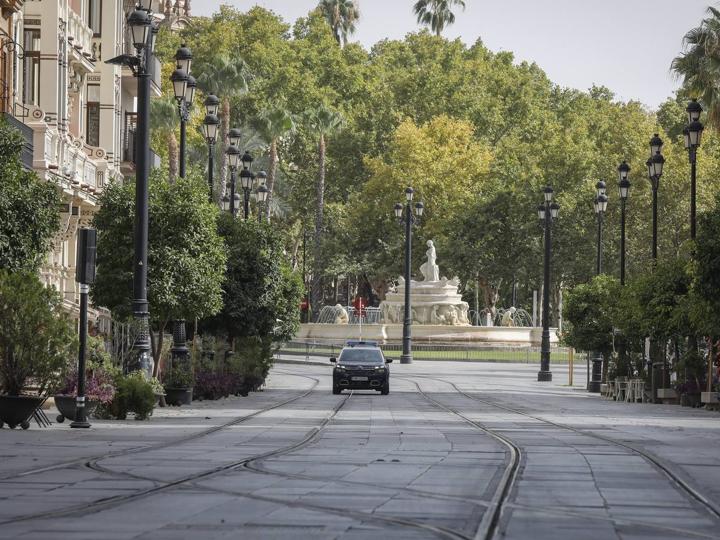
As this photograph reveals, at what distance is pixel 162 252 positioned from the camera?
3491 cm

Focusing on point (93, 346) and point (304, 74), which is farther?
point (304, 74)

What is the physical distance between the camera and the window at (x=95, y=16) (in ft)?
173

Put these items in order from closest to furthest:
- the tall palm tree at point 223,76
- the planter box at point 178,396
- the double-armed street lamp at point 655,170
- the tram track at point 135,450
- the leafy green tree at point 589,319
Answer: the tram track at point 135,450 < the planter box at point 178,396 < the double-armed street lamp at point 655,170 < the leafy green tree at point 589,319 < the tall palm tree at point 223,76

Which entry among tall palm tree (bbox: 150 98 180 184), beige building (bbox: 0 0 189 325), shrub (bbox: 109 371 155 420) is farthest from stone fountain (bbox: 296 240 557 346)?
shrub (bbox: 109 371 155 420)

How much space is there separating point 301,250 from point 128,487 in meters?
115

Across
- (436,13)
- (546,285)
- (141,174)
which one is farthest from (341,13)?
(141,174)

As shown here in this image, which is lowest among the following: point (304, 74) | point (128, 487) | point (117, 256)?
point (128, 487)

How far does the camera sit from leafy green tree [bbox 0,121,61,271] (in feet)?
88.0

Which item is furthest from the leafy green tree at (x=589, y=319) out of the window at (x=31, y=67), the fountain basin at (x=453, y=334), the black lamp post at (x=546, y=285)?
the fountain basin at (x=453, y=334)

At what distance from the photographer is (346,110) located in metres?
115

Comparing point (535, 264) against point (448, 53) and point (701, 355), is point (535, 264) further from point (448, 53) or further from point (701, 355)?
point (701, 355)

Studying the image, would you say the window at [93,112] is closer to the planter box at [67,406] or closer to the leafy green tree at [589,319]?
the leafy green tree at [589,319]

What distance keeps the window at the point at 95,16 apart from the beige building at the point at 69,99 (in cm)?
3

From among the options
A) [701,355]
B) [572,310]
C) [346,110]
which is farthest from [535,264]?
[701,355]
